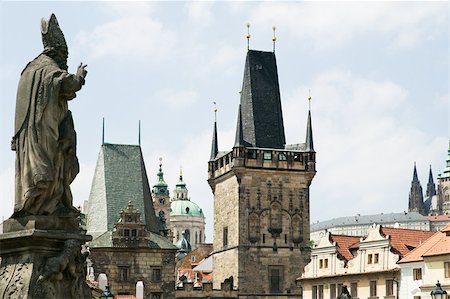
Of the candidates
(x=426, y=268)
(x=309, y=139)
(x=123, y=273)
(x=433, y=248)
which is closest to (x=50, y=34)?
(x=433, y=248)

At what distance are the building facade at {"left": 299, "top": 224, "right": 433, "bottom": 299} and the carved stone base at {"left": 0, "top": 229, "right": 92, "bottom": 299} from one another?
43120mm

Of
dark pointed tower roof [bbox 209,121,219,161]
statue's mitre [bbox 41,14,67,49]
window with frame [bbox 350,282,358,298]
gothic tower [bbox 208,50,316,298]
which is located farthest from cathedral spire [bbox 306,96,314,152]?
statue's mitre [bbox 41,14,67,49]

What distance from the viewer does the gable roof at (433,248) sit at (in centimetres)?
4409

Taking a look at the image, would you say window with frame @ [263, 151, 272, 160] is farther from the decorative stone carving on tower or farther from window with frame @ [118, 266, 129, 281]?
the decorative stone carving on tower

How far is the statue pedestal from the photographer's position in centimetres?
705

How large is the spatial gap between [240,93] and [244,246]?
13.4 meters

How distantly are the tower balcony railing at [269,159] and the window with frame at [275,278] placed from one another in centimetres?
762

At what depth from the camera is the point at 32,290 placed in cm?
700

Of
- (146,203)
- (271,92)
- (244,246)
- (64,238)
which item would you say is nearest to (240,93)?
(271,92)

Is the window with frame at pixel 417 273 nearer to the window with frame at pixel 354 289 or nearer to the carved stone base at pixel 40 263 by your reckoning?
the window with frame at pixel 354 289

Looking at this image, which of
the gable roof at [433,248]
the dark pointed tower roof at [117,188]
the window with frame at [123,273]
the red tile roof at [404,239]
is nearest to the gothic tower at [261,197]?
the dark pointed tower roof at [117,188]

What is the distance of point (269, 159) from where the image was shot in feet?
242

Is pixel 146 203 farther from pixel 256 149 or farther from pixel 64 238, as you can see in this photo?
pixel 64 238

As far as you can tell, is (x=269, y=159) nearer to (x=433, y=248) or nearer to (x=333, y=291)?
(x=333, y=291)
